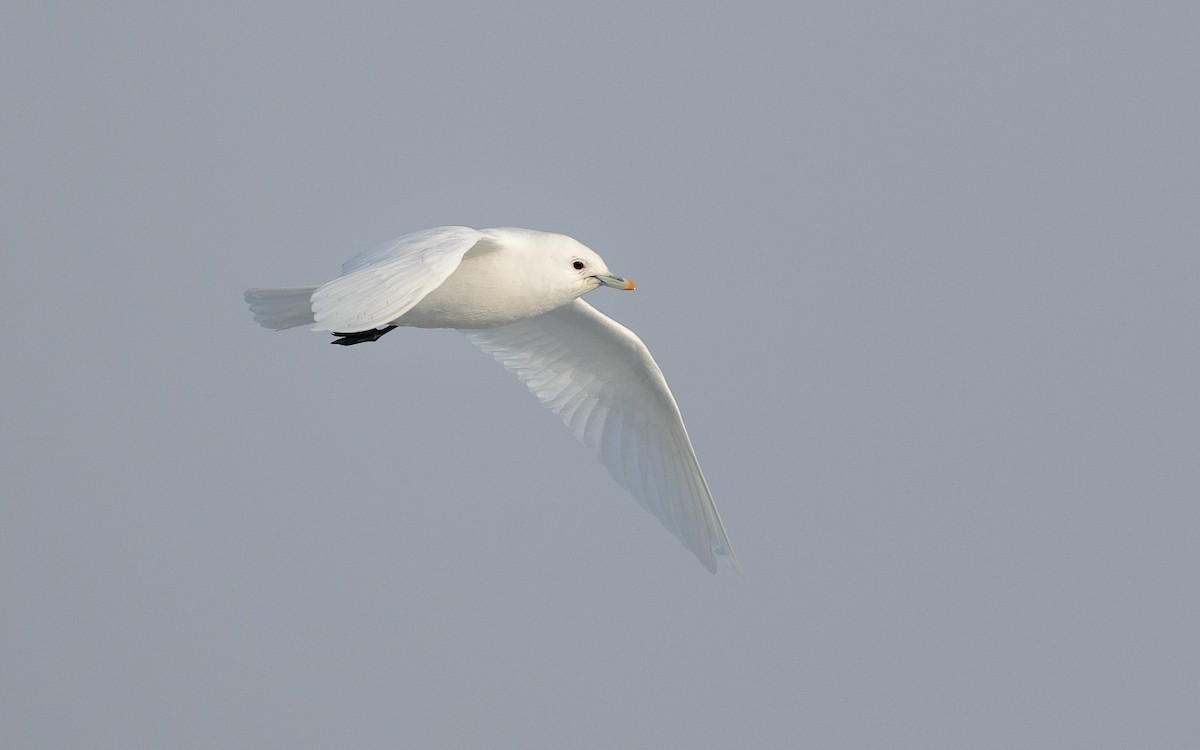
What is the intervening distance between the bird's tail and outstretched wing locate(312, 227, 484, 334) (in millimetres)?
1695

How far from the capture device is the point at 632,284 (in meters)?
10.5

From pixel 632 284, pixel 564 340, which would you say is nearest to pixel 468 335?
pixel 564 340

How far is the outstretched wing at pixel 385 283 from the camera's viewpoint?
8.22 metres

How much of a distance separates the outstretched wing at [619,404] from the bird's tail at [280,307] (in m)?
1.92

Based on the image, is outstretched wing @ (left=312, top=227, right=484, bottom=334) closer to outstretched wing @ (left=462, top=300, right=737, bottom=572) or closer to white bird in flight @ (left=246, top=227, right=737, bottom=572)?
white bird in flight @ (left=246, top=227, right=737, bottom=572)

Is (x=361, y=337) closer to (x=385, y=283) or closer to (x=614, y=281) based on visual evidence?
(x=614, y=281)

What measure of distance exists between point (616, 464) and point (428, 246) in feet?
12.9

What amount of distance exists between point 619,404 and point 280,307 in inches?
113

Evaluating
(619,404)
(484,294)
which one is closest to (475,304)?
(484,294)

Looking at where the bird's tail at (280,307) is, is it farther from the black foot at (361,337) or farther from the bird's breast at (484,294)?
the bird's breast at (484,294)

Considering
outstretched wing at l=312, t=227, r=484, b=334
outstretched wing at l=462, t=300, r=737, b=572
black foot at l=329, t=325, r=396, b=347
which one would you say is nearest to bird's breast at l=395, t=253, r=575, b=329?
black foot at l=329, t=325, r=396, b=347

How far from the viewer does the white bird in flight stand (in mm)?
10273

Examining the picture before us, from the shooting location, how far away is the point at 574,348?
12711 millimetres

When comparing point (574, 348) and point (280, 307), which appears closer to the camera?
point (280, 307)
